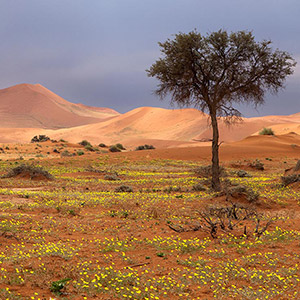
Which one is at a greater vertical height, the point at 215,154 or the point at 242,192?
the point at 215,154

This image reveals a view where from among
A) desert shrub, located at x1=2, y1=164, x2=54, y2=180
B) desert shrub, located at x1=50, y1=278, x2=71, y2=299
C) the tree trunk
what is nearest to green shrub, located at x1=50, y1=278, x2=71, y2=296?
desert shrub, located at x1=50, y1=278, x2=71, y2=299

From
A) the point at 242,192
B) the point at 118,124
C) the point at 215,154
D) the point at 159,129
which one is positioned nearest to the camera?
the point at 242,192

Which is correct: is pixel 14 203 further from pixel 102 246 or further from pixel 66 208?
pixel 102 246

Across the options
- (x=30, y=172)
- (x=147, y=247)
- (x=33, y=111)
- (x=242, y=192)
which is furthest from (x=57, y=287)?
(x=33, y=111)

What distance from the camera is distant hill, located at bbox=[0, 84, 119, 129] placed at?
129125 millimetres

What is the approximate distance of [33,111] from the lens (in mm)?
139625

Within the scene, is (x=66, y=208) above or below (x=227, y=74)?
below

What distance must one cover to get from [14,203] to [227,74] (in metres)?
11.4

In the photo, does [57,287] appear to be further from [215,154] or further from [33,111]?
[33,111]

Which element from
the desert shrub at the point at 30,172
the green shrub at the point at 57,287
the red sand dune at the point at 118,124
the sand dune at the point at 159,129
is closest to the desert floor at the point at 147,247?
the green shrub at the point at 57,287

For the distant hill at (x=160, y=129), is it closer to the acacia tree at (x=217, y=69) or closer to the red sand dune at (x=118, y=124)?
the red sand dune at (x=118, y=124)

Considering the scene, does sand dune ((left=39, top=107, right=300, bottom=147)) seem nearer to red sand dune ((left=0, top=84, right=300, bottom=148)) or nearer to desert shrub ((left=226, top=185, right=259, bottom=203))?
red sand dune ((left=0, top=84, right=300, bottom=148))

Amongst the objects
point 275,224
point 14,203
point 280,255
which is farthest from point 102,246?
point 14,203

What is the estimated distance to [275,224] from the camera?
10.3 m
